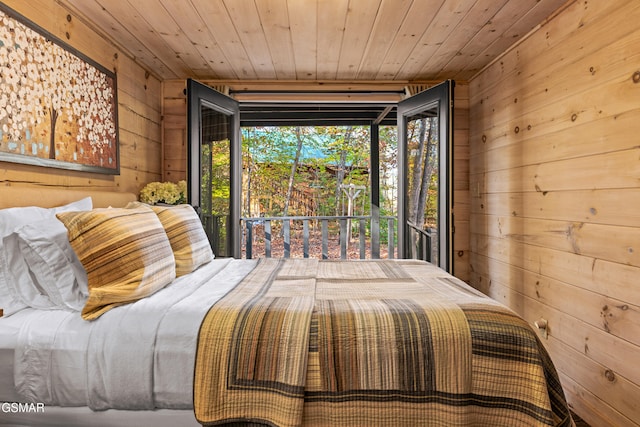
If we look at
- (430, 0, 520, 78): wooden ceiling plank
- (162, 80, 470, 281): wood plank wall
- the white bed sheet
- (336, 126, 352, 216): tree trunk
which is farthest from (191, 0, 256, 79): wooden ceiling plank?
(336, 126, 352, 216): tree trunk

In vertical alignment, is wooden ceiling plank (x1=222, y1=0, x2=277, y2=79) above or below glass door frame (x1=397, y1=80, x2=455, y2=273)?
above

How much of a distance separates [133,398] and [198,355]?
280mm

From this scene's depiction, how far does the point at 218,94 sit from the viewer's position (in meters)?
3.29

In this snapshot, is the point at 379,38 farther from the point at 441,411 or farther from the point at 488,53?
the point at 441,411

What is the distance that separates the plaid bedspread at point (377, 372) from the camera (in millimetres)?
1249

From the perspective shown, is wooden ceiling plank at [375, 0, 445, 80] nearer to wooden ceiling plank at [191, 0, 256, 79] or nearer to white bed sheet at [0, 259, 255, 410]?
wooden ceiling plank at [191, 0, 256, 79]

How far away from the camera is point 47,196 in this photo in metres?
1.95

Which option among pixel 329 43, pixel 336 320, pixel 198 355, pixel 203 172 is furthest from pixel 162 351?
pixel 329 43

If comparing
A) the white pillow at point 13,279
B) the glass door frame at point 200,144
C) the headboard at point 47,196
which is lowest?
the white pillow at point 13,279

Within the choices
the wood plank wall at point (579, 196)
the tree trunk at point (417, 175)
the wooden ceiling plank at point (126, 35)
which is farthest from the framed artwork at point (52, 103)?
A: the wood plank wall at point (579, 196)

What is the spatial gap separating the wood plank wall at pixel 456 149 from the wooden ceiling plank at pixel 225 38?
0.36m

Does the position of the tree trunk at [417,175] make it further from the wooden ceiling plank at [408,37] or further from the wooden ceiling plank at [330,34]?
the wooden ceiling plank at [330,34]

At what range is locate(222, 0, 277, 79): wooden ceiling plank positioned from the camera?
2.22m

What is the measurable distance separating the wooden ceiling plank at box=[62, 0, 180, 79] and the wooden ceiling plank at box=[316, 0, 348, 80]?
1.17 meters
